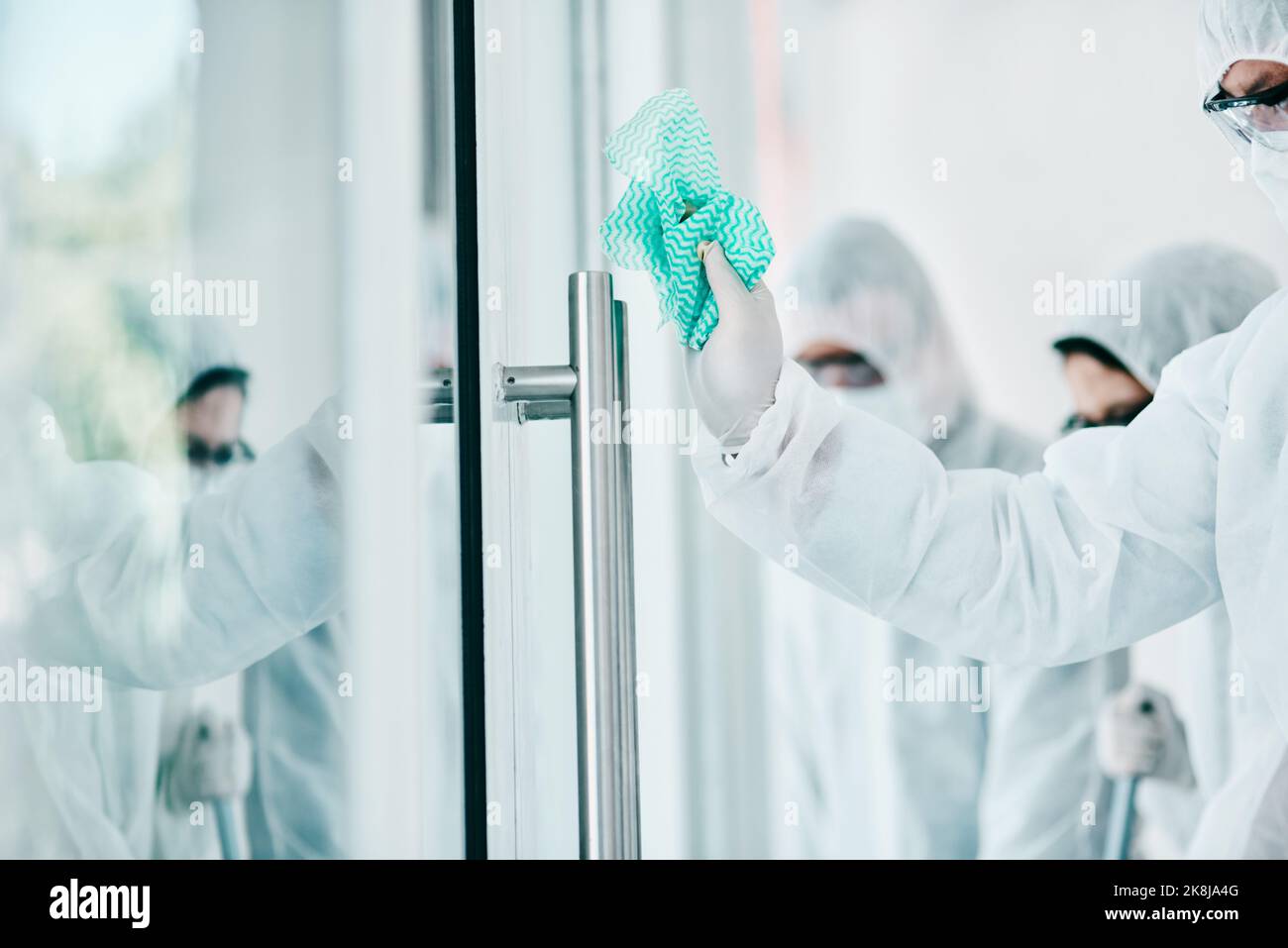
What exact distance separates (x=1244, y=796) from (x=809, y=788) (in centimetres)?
33

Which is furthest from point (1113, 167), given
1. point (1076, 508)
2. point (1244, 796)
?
point (1244, 796)

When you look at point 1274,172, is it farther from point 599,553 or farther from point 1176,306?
point 599,553

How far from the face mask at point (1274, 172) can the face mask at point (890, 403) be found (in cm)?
33

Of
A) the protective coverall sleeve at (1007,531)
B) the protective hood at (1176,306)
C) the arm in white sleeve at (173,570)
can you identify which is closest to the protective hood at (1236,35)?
the protective hood at (1176,306)

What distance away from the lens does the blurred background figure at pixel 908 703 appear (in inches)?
34.1

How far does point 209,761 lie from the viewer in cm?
84

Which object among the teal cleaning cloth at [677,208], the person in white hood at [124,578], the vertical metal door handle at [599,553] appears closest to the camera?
A: the vertical metal door handle at [599,553]

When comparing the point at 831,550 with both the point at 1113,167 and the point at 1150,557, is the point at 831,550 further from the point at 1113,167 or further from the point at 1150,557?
the point at 1113,167
